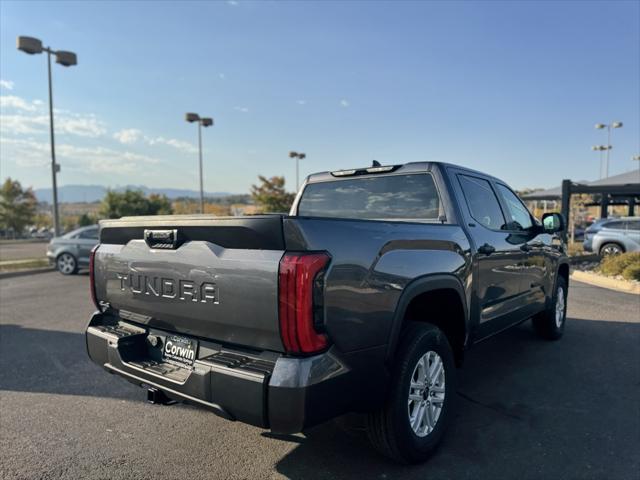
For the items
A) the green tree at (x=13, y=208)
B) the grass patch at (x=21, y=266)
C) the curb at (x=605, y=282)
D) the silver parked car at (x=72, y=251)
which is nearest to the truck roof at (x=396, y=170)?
the curb at (x=605, y=282)

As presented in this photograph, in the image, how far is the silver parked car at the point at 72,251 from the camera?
1307 cm

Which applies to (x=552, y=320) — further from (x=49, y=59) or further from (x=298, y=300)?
(x=49, y=59)

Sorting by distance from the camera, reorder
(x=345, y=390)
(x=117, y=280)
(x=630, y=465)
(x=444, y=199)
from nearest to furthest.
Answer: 1. (x=345, y=390)
2. (x=630, y=465)
3. (x=117, y=280)
4. (x=444, y=199)

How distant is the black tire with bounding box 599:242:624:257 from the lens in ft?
45.7

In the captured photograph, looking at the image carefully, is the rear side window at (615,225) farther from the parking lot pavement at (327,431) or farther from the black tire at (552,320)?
the parking lot pavement at (327,431)

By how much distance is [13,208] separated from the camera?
44.3 m

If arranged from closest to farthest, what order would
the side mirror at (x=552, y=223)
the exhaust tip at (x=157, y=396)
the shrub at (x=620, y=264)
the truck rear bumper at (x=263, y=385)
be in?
the truck rear bumper at (x=263, y=385), the exhaust tip at (x=157, y=396), the side mirror at (x=552, y=223), the shrub at (x=620, y=264)

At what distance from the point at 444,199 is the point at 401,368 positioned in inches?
58.6

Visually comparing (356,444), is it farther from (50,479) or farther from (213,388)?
(50,479)

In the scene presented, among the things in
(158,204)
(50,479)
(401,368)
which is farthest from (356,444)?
(158,204)

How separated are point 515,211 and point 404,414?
2912 millimetres

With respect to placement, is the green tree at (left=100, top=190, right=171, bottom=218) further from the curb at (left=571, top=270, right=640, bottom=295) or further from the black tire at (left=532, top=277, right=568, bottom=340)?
the black tire at (left=532, top=277, right=568, bottom=340)

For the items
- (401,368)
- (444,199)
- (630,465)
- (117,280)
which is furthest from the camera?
(444,199)

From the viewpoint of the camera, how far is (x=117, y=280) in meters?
3.12
